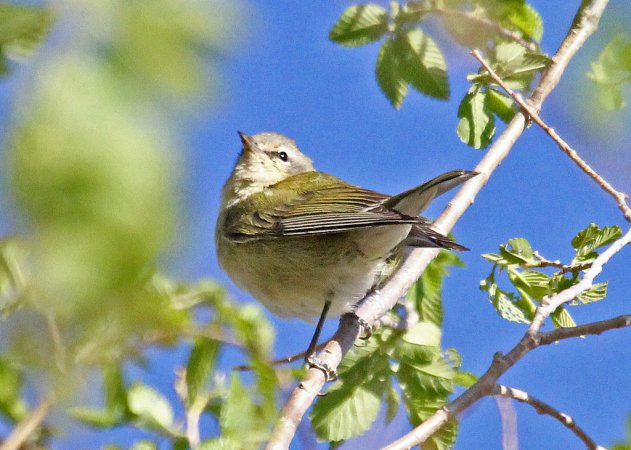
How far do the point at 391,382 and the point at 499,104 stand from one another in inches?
49.1

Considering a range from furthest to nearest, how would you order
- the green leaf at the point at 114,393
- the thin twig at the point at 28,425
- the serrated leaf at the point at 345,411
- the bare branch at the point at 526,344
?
the serrated leaf at the point at 345,411 → the bare branch at the point at 526,344 → the green leaf at the point at 114,393 → the thin twig at the point at 28,425

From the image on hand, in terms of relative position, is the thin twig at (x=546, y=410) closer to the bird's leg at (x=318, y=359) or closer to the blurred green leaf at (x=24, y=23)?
the bird's leg at (x=318, y=359)

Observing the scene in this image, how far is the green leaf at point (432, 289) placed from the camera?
10.9ft

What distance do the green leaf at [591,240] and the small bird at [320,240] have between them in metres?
0.55

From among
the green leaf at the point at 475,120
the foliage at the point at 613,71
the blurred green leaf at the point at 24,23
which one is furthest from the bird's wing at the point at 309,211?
the blurred green leaf at the point at 24,23

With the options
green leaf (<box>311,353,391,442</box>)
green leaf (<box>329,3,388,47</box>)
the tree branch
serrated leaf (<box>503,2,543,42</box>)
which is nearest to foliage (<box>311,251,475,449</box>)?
green leaf (<box>311,353,391,442</box>)

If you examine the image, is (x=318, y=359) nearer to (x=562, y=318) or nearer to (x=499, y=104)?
(x=562, y=318)

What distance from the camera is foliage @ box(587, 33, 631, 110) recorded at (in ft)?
9.02

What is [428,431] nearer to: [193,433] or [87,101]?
[193,433]

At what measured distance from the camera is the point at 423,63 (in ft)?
10.1

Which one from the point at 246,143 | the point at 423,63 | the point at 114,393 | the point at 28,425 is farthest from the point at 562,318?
the point at 246,143

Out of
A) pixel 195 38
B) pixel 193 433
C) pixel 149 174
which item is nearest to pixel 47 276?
pixel 149 174

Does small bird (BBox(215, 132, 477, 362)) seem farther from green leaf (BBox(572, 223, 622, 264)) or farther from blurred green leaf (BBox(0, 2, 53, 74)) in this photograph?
blurred green leaf (BBox(0, 2, 53, 74))

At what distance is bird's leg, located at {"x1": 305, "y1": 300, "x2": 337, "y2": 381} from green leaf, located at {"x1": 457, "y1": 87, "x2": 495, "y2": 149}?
1062mm
